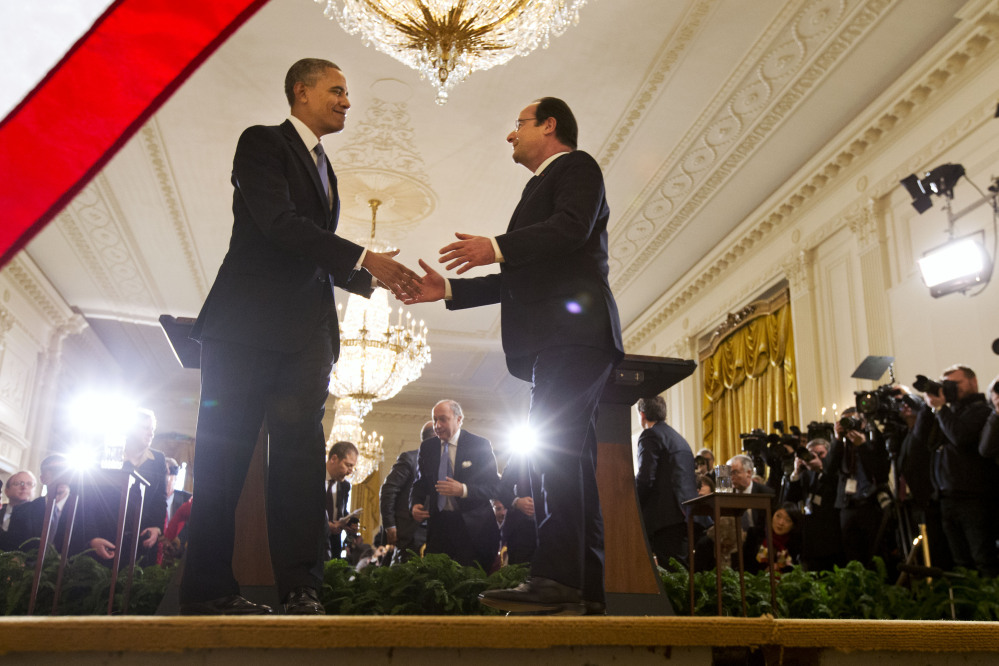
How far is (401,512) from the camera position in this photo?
5094 mm

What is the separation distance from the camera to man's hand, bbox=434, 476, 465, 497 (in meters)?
4.43

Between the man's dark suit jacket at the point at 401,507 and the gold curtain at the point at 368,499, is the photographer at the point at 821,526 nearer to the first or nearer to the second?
the man's dark suit jacket at the point at 401,507

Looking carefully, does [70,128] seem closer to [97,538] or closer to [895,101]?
[97,538]

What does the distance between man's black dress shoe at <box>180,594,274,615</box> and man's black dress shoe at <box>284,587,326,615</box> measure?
60 millimetres

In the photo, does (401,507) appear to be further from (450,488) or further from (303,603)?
(303,603)

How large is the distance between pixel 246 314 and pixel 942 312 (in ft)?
17.6

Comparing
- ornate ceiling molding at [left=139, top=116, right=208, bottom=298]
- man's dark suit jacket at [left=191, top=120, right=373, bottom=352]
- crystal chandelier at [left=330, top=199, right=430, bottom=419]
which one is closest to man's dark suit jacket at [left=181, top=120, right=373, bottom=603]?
man's dark suit jacket at [left=191, top=120, right=373, bottom=352]

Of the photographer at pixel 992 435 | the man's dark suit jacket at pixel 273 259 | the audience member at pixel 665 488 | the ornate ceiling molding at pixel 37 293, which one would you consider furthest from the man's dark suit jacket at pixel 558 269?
the ornate ceiling molding at pixel 37 293

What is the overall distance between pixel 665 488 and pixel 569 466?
7.92 feet

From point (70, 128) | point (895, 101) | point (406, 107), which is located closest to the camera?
point (70, 128)

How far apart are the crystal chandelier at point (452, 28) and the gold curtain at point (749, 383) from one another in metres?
4.21

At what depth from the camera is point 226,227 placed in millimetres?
9156

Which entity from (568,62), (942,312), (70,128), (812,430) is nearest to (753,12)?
(568,62)

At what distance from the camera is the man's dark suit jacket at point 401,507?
5.01 meters
